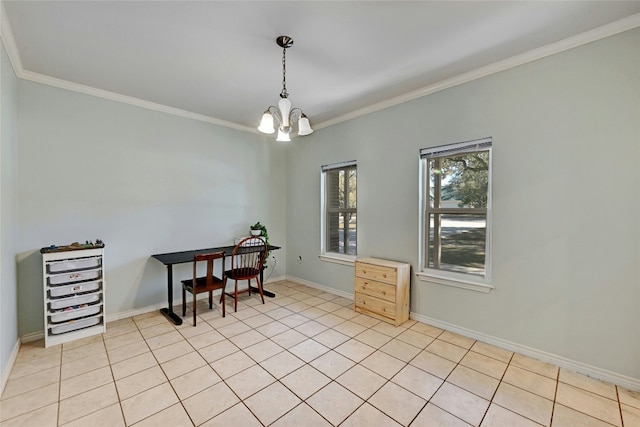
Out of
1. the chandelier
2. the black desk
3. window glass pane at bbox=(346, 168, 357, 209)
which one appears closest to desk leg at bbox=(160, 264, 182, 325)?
the black desk

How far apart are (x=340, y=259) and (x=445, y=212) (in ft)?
5.55

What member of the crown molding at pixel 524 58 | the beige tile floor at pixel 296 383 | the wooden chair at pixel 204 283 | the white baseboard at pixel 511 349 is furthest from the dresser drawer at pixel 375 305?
the crown molding at pixel 524 58

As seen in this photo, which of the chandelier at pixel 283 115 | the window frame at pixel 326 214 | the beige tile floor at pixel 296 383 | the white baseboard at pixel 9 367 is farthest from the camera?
the window frame at pixel 326 214

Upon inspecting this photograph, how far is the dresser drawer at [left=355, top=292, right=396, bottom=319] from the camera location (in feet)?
10.0

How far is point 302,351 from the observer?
251cm

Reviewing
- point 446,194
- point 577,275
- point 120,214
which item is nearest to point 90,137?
point 120,214

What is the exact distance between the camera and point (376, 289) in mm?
3199

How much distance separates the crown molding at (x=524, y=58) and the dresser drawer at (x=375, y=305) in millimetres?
2404

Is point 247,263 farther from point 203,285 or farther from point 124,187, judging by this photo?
point 124,187

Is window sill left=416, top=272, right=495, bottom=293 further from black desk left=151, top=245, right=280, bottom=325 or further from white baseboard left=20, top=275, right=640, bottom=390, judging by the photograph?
black desk left=151, top=245, right=280, bottom=325

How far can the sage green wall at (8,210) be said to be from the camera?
2072 mm

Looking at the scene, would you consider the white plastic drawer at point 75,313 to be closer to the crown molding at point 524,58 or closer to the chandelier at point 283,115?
the chandelier at point 283,115

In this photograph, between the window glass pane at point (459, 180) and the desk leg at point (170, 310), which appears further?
the desk leg at point (170, 310)

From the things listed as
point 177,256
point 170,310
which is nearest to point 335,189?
point 177,256
